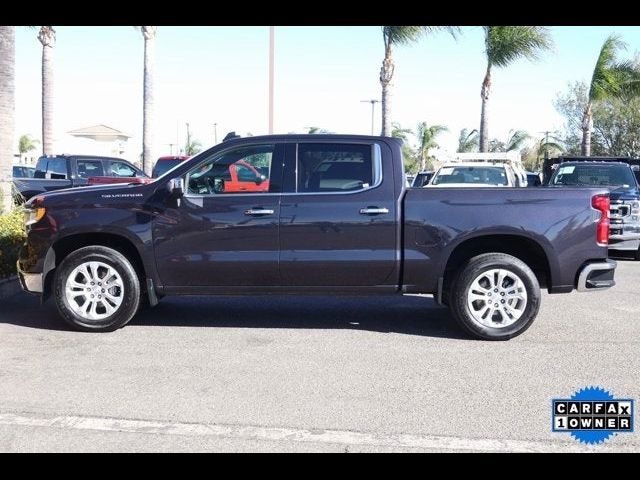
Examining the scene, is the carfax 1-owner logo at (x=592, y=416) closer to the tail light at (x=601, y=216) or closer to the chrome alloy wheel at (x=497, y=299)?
the chrome alloy wheel at (x=497, y=299)

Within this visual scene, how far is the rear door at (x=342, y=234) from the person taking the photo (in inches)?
257

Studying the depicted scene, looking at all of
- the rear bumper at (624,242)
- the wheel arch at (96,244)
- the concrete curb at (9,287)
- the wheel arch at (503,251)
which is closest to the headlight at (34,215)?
the wheel arch at (96,244)

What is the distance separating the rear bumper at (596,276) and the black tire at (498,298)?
0.45 meters

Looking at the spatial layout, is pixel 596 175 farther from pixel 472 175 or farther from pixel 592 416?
pixel 592 416

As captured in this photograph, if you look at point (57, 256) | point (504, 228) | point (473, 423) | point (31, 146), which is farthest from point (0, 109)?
point (31, 146)

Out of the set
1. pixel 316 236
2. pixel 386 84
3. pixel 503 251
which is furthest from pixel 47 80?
pixel 503 251

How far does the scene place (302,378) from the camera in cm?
538

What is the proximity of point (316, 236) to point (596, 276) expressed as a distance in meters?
2.70

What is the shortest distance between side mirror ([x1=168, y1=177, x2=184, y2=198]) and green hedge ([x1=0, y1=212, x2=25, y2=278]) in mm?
3284

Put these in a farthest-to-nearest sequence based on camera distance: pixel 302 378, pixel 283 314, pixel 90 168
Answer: pixel 90 168 → pixel 283 314 → pixel 302 378

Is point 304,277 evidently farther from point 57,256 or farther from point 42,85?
point 42,85

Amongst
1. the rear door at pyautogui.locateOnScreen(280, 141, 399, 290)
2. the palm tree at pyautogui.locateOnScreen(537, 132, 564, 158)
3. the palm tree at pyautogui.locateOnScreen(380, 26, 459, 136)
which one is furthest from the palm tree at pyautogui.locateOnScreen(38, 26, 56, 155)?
the palm tree at pyautogui.locateOnScreen(537, 132, 564, 158)

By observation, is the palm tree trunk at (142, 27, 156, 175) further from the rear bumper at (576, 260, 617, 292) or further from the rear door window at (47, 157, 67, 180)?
the rear bumper at (576, 260, 617, 292)

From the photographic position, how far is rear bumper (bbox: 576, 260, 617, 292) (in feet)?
21.3
